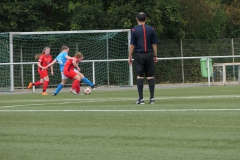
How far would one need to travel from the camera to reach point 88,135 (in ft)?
27.1

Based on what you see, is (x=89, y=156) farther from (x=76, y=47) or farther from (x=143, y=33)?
(x=76, y=47)

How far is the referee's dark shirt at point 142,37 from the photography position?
14.3m

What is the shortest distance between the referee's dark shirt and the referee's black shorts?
0.32 feet

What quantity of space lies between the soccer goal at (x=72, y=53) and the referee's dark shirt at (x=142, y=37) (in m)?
15.1

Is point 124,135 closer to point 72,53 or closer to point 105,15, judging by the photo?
point 72,53

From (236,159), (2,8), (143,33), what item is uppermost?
(2,8)

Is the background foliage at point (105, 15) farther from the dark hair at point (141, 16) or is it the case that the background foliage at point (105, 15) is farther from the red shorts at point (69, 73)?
the dark hair at point (141, 16)

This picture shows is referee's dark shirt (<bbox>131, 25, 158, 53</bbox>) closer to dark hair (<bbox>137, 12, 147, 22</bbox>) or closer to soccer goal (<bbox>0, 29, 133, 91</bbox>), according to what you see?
dark hair (<bbox>137, 12, 147, 22</bbox>)

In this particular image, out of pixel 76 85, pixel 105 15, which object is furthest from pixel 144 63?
pixel 105 15

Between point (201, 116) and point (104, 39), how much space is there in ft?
74.4

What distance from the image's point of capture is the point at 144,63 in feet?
47.7

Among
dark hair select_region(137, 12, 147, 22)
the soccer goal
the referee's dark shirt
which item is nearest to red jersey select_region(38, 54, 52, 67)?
the soccer goal

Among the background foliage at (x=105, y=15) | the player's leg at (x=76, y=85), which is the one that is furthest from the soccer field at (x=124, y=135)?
the background foliage at (x=105, y=15)

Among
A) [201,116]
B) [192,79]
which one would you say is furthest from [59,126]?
[192,79]
